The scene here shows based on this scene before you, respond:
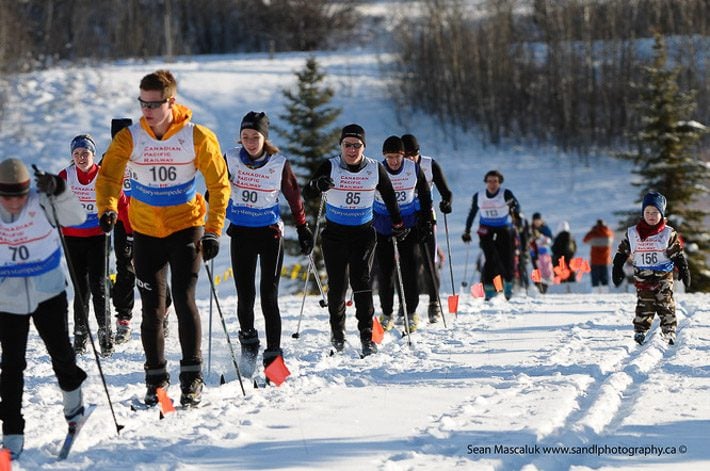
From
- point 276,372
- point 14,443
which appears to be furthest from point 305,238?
point 14,443

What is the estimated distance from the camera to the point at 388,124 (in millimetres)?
42031

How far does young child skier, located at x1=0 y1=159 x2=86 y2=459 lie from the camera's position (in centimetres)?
528

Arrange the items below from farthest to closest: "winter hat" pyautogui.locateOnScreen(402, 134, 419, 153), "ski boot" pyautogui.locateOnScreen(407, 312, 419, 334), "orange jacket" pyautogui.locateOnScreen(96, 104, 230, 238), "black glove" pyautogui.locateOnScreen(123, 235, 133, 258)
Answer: "winter hat" pyautogui.locateOnScreen(402, 134, 419, 153), "ski boot" pyautogui.locateOnScreen(407, 312, 419, 334), "black glove" pyautogui.locateOnScreen(123, 235, 133, 258), "orange jacket" pyautogui.locateOnScreen(96, 104, 230, 238)

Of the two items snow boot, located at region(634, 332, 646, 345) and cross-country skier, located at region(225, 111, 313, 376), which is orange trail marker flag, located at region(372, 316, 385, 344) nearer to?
cross-country skier, located at region(225, 111, 313, 376)

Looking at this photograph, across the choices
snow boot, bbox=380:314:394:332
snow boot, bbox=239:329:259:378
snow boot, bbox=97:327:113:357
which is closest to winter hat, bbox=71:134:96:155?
snow boot, bbox=97:327:113:357

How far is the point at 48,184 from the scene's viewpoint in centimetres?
523

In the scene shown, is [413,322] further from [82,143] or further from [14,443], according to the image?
[14,443]

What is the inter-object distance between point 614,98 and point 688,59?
4.42 m

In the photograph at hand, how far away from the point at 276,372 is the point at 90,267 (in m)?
2.66

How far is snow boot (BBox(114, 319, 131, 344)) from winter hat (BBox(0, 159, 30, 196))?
4.51 meters

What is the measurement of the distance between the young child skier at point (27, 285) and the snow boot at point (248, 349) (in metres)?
2.40

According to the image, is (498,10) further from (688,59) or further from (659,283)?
(659,283)

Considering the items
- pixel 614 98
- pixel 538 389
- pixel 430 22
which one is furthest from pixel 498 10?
pixel 538 389

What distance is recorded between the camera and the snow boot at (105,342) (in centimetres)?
878
